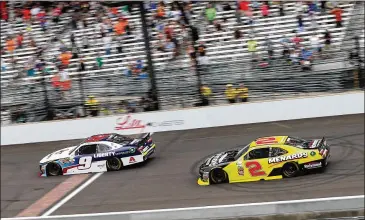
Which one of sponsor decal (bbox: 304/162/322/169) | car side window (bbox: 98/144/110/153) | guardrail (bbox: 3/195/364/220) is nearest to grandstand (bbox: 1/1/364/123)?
car side window (bbox: 98/144/110/153)

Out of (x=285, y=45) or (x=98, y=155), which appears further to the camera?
(x=285, y=45)

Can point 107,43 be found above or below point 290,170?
above

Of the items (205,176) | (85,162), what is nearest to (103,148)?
(85,162)

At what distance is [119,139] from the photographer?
2.85 metres

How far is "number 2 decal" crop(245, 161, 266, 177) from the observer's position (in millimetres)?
4195

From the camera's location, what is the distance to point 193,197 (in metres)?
4.39

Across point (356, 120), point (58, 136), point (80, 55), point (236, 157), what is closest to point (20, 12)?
point (80, 55)

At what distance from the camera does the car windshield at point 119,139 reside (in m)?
2.82

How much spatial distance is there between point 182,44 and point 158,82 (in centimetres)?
49

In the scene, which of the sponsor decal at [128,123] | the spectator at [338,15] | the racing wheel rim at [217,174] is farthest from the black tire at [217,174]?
the spectator at [338,15]

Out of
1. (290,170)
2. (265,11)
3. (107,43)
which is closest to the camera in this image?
(107,43)

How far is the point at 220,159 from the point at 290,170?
0.91 metres

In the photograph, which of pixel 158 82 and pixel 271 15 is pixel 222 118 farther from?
pixel 271 15

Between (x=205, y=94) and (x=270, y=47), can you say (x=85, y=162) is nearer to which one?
(x=205, y=94)
